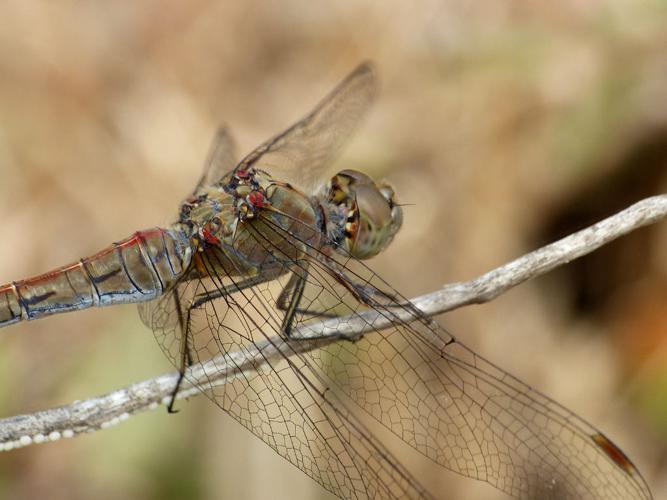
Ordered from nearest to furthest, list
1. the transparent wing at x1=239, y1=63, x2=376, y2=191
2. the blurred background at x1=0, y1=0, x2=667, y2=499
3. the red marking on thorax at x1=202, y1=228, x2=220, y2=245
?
A: 1. the red marking on thorax at x1=202, y1=228, x2=220, y2=245
2. the transparent wing at x1=239, y1=63, x2=376, y2=191
3. the blurred background at x1=0, y1=0, x2=667, y2=499

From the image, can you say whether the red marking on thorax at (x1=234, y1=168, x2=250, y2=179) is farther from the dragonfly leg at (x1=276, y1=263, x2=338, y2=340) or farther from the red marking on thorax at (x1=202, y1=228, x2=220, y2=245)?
the dragonfly leg at (x1=276, y1=263, x2=338, y2=340)

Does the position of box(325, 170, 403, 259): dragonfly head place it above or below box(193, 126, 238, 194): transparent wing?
below

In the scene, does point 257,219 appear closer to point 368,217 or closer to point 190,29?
point 368,217

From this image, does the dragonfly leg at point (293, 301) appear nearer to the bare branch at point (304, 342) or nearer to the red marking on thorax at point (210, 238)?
the bare branch at point (304, 342)


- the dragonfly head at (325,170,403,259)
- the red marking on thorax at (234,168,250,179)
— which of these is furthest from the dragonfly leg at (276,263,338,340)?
the red marking on thorax at (234,168,250,179)

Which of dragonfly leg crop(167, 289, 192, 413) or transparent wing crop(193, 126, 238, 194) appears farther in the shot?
transparent wing crop(193, 126, 238, 194)

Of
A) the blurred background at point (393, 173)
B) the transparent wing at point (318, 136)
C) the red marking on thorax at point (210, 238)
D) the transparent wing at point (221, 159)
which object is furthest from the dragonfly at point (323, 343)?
the blurred background at point (393, 173)

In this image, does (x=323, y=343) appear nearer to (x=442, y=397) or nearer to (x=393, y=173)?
(x=442, y=397)
